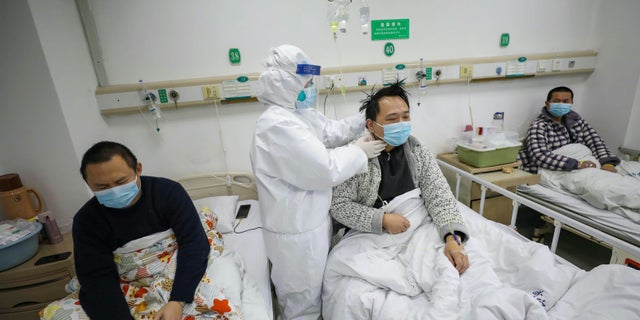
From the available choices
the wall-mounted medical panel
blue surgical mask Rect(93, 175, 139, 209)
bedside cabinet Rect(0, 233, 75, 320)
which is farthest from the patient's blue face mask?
bedside cabinet Rect(0, 233, 75, 320)

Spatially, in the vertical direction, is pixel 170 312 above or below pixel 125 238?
below

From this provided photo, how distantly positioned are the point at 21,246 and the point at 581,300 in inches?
102

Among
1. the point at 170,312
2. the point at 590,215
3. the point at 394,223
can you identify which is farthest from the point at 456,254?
the point at 590,215

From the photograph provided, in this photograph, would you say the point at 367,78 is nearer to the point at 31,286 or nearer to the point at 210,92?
the point at 210,92

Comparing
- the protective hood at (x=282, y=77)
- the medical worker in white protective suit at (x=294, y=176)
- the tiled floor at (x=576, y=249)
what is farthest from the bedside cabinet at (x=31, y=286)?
the tiled floor at (x=576, y=249)

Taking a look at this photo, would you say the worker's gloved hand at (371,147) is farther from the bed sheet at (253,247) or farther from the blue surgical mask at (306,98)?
the bed sheet at (253,247)

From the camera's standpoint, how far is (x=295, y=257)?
54.0 inches

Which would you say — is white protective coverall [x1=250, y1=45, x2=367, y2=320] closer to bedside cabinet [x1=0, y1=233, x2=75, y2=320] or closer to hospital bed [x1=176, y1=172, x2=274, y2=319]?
hospital bed [x1=176, y1=172, x2=274, y2=319]

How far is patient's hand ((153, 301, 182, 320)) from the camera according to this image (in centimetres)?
104

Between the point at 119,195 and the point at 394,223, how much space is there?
1197 mm

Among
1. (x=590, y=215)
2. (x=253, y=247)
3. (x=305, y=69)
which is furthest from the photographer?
(x=590, y=215)

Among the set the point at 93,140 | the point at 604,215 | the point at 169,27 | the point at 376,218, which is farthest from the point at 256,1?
the point at 604,215

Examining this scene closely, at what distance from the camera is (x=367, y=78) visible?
2.28 meters

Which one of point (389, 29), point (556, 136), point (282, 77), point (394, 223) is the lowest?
point (394, 223)
